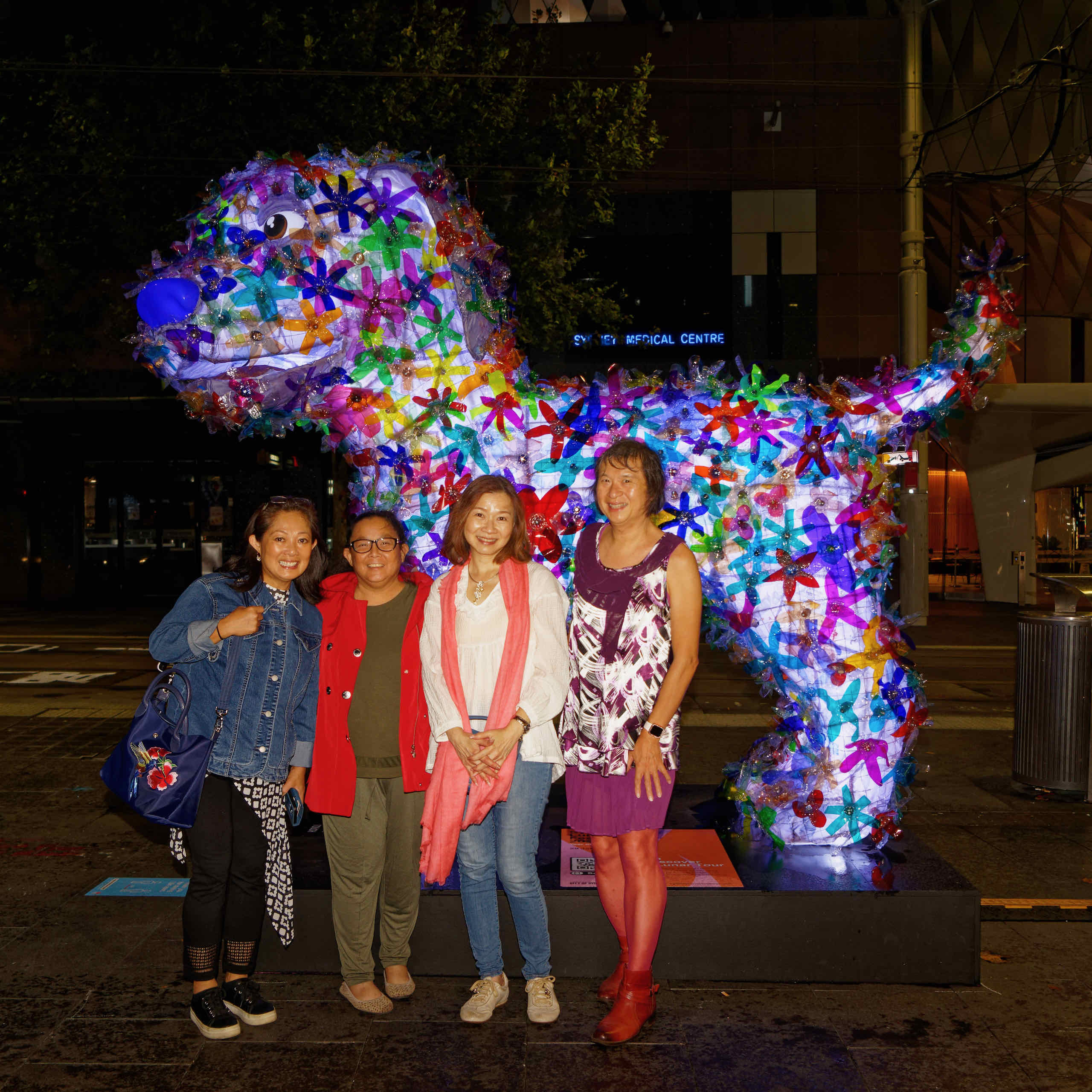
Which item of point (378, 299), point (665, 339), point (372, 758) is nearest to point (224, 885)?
point (372, 758)

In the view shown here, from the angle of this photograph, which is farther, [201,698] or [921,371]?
[921,371]

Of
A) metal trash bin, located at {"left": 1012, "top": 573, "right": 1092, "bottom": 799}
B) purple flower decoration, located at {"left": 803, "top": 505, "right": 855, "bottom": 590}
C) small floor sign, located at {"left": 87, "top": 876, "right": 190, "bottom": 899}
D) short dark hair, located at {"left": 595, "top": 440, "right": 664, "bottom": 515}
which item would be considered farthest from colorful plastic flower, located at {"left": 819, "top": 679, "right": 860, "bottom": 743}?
metal trash bin, located at {"left": 1012, "top": 573, "right": 1092, "bottom": 799}

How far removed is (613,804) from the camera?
8.83ft

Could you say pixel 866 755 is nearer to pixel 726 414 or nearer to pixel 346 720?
pixel 726 414

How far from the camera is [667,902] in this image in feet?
9.74

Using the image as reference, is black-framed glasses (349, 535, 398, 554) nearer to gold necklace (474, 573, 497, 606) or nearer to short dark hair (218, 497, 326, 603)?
short dark hair (218, 497, 326, 603)

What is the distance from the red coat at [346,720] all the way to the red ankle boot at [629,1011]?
2.44 feet

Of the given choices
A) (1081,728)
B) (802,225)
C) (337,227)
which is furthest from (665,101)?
(337,227)

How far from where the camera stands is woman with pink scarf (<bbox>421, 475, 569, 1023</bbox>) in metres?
2.62

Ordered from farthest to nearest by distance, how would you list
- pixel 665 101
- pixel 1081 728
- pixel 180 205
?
pixel 665 101, pixel 180 205, pixel 1081 728

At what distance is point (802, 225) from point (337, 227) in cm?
1378

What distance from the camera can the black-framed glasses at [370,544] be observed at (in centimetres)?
281

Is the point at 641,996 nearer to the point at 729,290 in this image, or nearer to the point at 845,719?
the point at 845,719

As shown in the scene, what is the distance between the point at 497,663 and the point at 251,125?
841 centimetres
